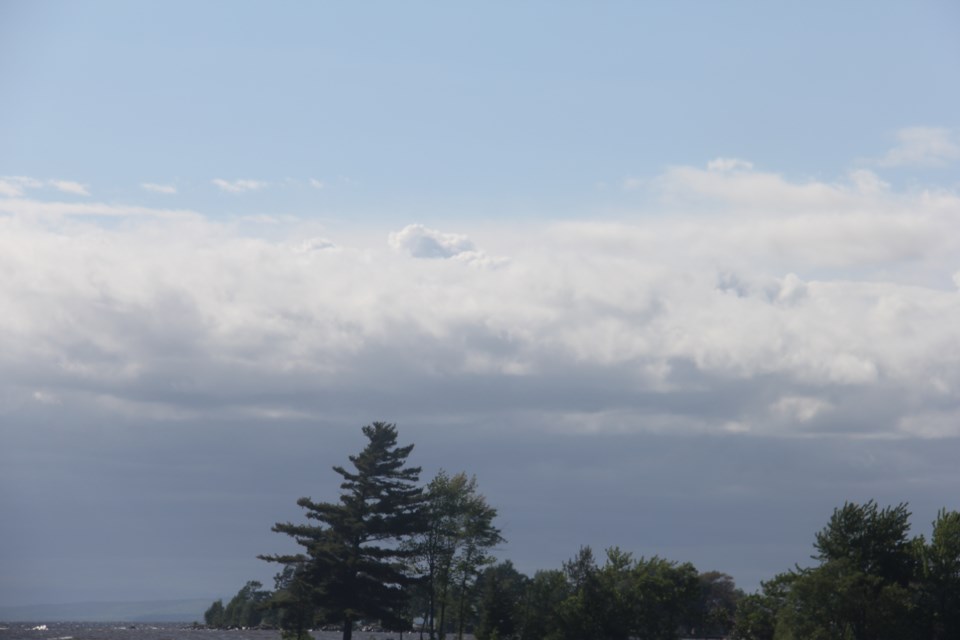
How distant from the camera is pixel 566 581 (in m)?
89.6

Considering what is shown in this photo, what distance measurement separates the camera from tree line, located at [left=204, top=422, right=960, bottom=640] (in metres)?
72.7

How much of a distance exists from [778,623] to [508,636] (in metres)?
26.6

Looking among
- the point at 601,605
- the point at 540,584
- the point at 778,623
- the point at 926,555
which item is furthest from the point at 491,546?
the point at 926,555

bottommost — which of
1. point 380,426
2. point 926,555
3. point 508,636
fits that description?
point 508,636

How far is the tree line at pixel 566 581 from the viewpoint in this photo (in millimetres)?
72688

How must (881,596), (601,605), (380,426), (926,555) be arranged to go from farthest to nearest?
(380,426)
(601,605)
(926,555)
(881,596)

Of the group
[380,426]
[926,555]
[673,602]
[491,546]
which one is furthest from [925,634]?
[380,426]

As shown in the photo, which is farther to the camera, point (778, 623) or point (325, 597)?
point (325, 597)

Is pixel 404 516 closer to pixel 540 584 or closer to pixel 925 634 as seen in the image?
pixel 540 584

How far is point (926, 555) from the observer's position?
76500 millimetres

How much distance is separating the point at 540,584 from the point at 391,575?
39.5 ft

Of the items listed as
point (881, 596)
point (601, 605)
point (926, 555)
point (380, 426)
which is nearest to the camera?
point (881, 596)

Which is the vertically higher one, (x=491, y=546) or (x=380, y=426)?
(x=380, y=426)

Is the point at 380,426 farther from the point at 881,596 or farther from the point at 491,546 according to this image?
the point at 881,596
